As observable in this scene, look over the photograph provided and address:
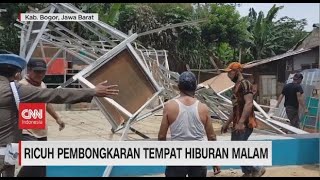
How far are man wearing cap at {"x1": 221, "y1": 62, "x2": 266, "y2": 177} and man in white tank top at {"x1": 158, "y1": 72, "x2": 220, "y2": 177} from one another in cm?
151

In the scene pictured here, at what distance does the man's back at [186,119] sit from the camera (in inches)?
155

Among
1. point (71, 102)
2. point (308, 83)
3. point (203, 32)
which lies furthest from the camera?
point (203, 32)

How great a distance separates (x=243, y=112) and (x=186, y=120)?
167 centimetres

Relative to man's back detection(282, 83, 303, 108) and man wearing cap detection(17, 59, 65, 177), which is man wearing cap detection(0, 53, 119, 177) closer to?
man wearing cap detection(17, 59, 65, 177)

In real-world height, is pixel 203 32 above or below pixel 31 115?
above

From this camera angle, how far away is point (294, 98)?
27.2 feet

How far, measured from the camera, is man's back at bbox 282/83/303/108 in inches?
323

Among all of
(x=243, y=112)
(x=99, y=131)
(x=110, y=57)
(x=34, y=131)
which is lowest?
(x=99, y=131)

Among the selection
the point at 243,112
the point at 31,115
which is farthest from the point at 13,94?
the point at 243,112

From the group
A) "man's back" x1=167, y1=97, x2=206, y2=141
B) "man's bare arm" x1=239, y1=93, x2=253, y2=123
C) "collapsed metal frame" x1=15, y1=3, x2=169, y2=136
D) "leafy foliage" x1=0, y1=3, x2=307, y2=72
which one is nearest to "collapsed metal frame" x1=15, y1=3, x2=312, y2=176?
"collapsed metal frame" x1=15, y1=3, x2=169, y2=136

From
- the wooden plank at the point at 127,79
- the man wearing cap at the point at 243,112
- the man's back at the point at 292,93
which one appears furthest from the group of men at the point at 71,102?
the man's back at the point at 292,93

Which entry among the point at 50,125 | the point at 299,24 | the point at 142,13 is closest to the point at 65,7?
the point at 50,125

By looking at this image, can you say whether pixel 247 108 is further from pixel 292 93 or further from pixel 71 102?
pixel 292 93

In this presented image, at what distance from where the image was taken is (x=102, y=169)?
17.8 feet
